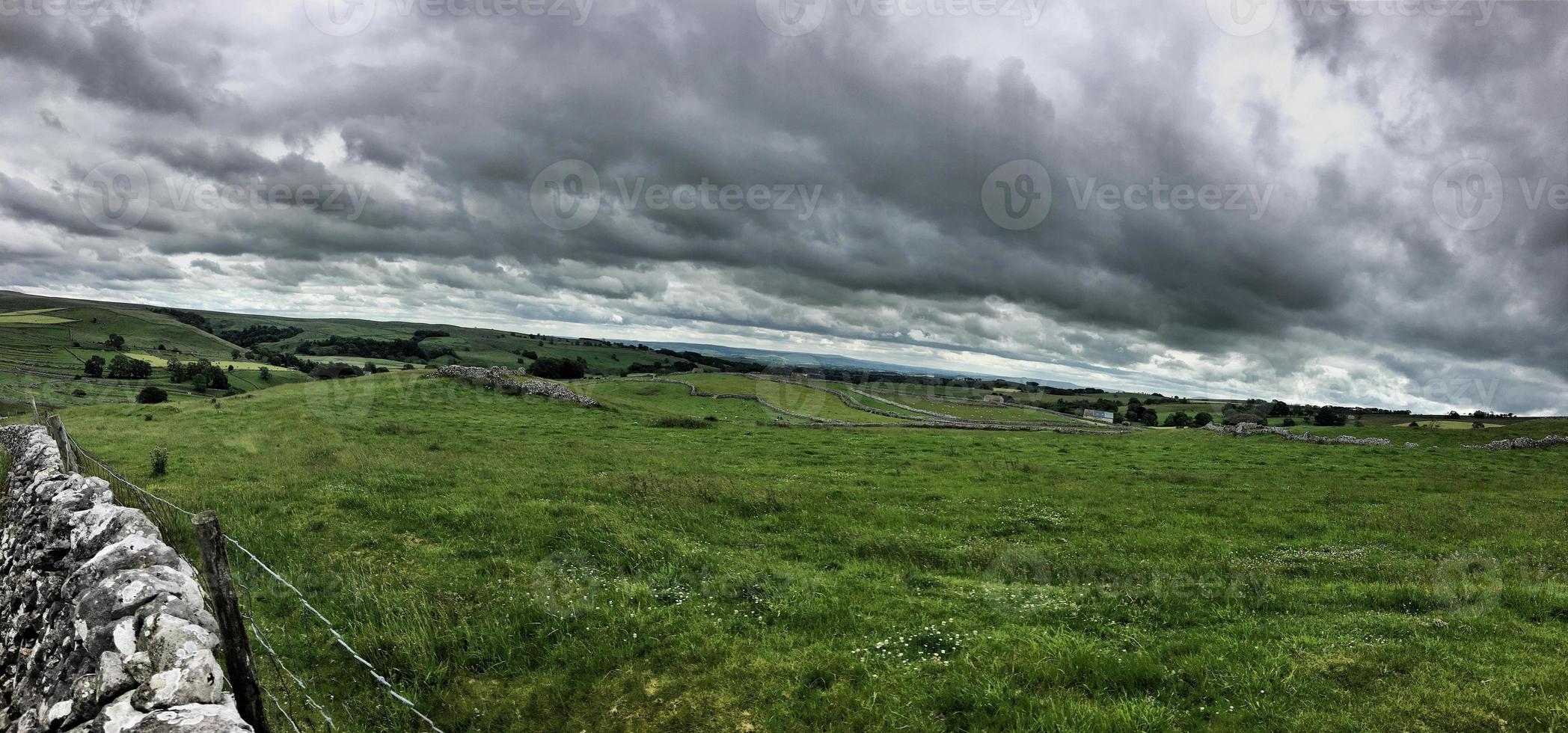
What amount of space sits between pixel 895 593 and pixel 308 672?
8448 mm

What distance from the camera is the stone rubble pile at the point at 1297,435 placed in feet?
147

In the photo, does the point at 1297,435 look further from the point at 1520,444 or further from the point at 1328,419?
the point at 1328,419

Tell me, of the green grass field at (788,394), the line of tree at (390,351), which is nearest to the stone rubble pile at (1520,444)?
the green grass field at (788,394)

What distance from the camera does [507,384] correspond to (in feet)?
179

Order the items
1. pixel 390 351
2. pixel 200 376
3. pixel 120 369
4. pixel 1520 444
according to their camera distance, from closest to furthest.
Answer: pixel 1520 444 → pixel 200 376 → pixel 120 369 → pixel 390 351

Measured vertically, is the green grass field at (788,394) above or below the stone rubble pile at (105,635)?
below

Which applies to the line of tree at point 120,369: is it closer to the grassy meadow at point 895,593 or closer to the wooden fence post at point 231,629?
the grassy meadow at point 895,593

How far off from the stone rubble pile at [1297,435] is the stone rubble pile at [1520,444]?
396 centimetres

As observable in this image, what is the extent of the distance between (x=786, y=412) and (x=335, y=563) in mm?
61274

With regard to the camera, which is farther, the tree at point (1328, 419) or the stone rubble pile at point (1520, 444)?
the tree at point (1328, 419)

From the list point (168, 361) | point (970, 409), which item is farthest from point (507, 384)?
point (168, 361)

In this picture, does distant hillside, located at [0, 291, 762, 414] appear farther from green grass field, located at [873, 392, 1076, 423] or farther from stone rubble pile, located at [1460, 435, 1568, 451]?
stone rubble pile, located at [1460, 435, 1568, 451]

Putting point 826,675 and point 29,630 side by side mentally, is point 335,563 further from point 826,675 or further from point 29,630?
point 826,675

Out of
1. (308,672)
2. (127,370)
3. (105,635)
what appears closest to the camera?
(105,635)
